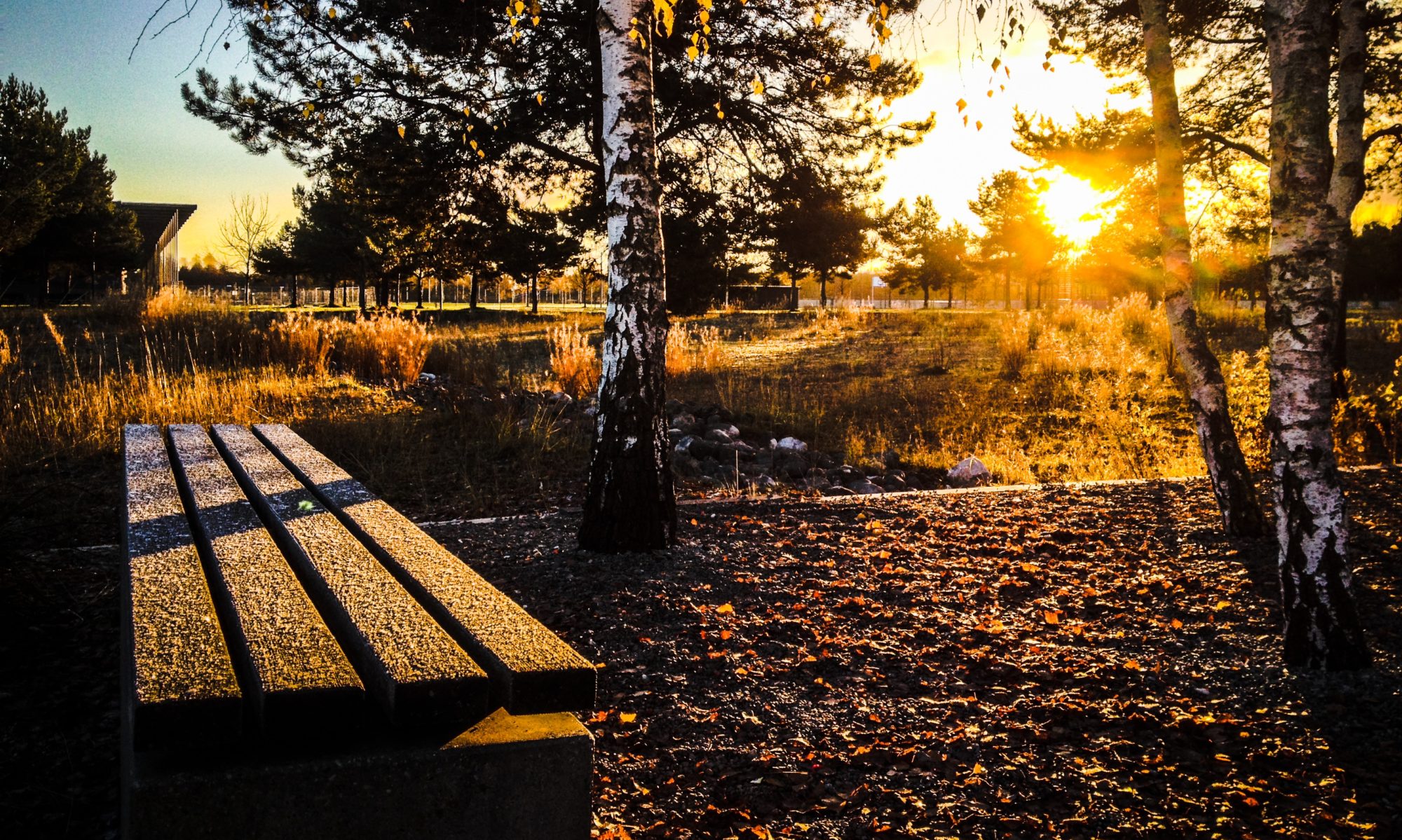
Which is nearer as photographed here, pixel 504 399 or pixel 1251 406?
pixel 1251 406

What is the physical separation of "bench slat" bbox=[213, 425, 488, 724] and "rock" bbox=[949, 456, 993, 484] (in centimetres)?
500

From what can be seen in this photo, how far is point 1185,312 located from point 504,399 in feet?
18.5

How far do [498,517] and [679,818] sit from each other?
277 cm

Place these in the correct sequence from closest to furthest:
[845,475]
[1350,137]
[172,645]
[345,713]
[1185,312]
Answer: [345,713], [172,645], [1185,312], [845,475], [1350,137]

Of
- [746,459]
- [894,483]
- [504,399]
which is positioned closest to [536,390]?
[504,399]

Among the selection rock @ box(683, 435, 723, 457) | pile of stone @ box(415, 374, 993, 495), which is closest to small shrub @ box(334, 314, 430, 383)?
pile of stone @ box(415, 374, 993, 495)

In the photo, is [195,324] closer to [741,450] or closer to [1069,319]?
[741,450]

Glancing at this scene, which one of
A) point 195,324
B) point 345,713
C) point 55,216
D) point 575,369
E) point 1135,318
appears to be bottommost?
point 345,713

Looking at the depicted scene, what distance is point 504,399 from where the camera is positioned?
25.6 feet

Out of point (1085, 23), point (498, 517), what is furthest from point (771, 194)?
point (498, 517)

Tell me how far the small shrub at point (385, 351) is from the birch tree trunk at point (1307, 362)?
318 inches

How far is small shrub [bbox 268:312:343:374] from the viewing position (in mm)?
9133

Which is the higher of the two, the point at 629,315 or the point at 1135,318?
the point at 1135,318

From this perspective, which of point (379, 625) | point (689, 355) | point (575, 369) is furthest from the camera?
point (689, 355)
